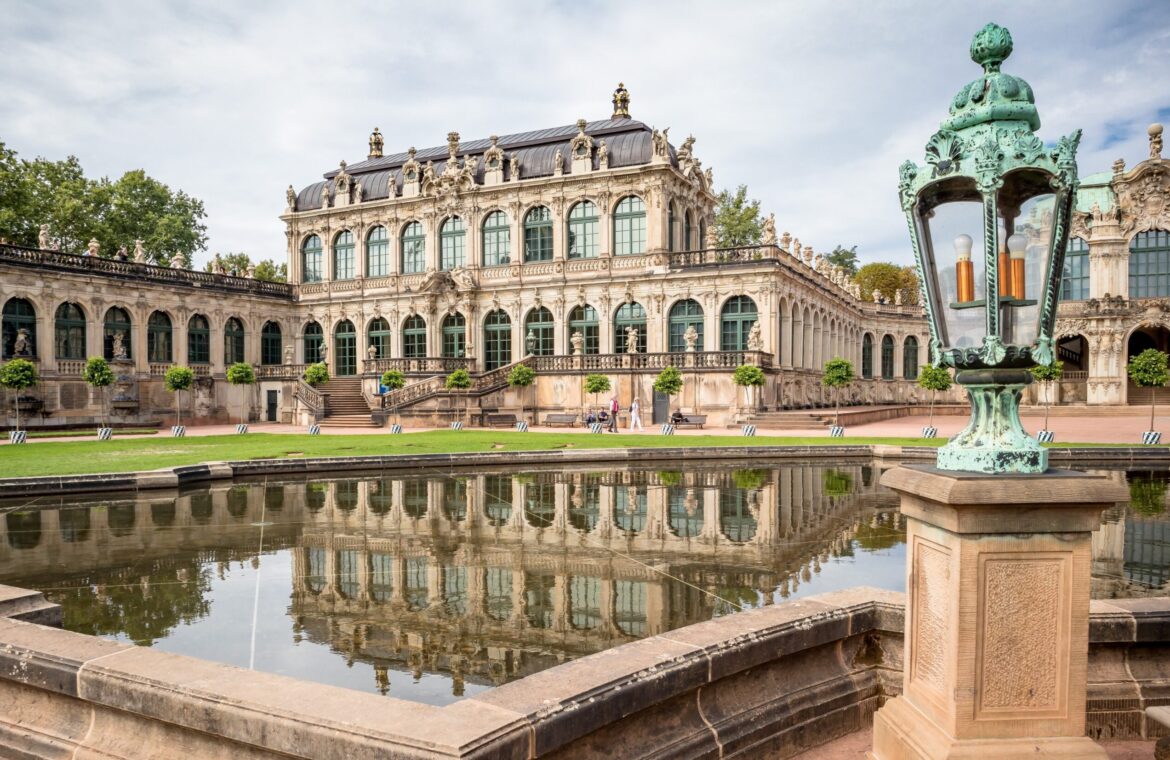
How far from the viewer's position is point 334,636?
19.5 ft

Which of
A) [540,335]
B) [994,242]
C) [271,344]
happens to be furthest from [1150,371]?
[271,344]

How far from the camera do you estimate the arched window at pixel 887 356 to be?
56.4 m

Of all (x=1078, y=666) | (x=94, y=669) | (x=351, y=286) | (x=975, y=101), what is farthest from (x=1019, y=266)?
(x=351, y=286)

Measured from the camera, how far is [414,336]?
45594 millimetres

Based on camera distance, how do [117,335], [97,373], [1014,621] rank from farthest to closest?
[117,335], [97,373], [1014,621]

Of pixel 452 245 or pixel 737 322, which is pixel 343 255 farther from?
pixel 737 322

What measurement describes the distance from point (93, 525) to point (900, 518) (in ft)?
38.8

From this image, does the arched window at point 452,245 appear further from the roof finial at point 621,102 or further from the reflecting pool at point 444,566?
the reflecting pool at point 444,566

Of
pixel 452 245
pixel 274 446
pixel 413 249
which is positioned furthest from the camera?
pixel 413 249

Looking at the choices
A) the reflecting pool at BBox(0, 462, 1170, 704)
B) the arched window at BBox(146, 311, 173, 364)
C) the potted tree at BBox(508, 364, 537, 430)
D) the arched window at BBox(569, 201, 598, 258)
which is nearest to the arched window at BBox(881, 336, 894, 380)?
the arched window at BBox(569, 201, 598, 258)

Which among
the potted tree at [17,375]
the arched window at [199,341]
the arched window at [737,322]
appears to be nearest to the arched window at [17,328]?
the potted tree at [17,375]

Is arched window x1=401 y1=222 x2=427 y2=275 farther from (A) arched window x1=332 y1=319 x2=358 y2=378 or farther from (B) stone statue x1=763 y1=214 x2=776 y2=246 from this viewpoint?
(B) stone statue x1=763 y1=214 x2=776 y2=246

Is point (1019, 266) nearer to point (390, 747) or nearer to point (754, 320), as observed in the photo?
point (390, 747)

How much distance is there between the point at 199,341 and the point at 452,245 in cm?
1517
